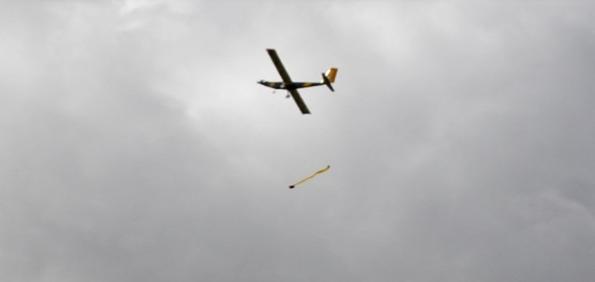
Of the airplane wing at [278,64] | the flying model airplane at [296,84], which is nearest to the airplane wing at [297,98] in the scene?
the flying model airplane at [296,84]

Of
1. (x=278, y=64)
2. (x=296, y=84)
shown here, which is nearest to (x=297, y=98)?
(x=296, y=84)

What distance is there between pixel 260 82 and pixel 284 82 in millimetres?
7965

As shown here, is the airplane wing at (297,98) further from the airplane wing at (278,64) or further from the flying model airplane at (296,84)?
the airplane wing at (278,64)

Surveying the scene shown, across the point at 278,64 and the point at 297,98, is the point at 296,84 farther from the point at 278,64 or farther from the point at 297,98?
the point at 278,64

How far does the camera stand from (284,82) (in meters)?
178

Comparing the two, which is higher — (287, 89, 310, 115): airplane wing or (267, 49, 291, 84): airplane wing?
(267, 49, 291, 84): airplane wing

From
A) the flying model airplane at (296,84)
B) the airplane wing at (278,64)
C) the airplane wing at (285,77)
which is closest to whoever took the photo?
the airplane wing at (278,64)

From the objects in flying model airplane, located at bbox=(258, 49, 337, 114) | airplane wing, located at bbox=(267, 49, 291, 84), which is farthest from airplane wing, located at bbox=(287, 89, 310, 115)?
airplane wing, located at bbox=(267, 49, 291, 84)

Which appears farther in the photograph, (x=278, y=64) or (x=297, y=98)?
(x=297, y=98)

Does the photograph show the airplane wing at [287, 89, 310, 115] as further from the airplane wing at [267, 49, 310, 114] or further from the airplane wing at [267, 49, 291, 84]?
the airplane wing at [267, 49, 291, 84]

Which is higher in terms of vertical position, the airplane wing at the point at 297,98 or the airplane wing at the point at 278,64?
the airplane wing at the point at 278,64

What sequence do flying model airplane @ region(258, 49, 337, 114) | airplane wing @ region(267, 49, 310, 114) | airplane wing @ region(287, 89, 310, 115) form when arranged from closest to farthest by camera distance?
airplane wing @ region(267, 49, 310, 114)
flying model airplane @ region(258, 49, 337, 114)
airplane wing @ region(287, 89, 310, 115)

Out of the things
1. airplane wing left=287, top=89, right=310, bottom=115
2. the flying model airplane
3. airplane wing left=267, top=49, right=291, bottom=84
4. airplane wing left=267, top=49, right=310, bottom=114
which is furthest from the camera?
airplane wing left=287, top=89, right=310, bottom=115

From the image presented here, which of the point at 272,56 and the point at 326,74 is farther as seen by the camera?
the point at 326,74
